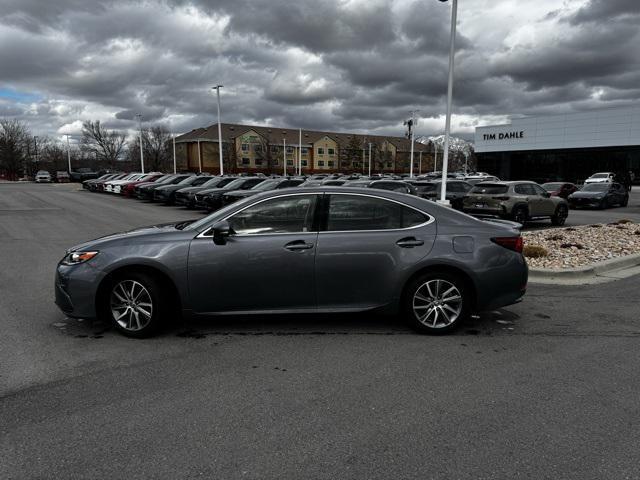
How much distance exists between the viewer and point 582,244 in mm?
10062

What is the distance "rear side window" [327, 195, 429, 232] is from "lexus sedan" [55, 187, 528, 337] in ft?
0.03

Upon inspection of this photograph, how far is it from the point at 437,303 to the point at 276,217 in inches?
74.6

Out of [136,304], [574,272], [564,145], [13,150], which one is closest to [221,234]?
[136,304]

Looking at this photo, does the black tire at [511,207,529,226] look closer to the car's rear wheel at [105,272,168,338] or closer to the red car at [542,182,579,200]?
the red car at [542,182,579,200]

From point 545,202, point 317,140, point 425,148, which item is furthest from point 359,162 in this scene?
point 545,202

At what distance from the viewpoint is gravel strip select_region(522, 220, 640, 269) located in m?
8.41

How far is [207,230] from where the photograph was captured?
4.77 meters

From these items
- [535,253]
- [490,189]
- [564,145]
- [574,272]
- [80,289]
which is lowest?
[574,272]

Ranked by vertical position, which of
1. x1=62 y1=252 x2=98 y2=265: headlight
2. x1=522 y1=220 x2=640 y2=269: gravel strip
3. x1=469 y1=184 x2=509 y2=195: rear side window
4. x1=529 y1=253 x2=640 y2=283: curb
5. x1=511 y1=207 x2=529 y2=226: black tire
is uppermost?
x1=469 y1=184 x2=509 y2=195: rear side window

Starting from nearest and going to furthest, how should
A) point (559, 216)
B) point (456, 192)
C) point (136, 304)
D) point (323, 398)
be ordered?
point (323, 398)
point (136, 304)
point (559, 216)
point (456, 192)

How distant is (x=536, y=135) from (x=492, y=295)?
53.5 meters

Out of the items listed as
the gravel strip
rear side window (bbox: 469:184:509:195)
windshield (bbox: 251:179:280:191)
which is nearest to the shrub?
the gravel strip

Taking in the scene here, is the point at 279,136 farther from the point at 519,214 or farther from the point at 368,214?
the point at 368,214

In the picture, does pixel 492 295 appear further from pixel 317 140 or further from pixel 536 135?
pixel 317 140
